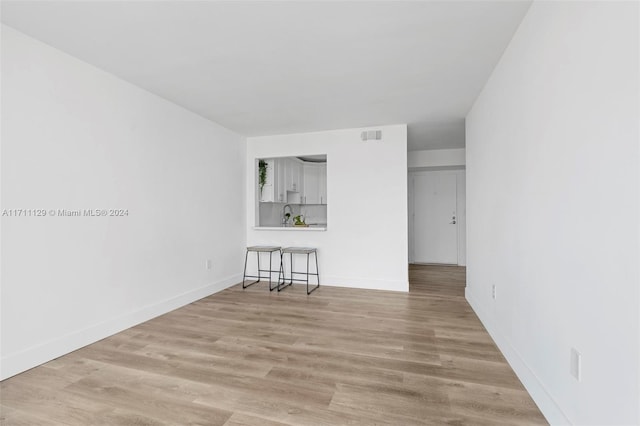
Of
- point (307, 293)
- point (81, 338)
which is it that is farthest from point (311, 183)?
point (81, 338)

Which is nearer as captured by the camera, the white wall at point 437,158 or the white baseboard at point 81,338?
the white baseboard at point 81,338

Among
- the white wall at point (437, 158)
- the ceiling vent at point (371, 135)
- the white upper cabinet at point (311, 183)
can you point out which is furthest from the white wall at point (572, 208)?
the white upper cabinet at point (311, 183)

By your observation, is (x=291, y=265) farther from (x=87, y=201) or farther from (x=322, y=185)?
(x=322, y=185)

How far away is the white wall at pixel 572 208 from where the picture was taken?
110 cm

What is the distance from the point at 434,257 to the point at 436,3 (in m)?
5.72

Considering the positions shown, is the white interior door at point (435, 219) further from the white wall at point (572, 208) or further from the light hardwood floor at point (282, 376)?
A: the white wall at point (572, 208)

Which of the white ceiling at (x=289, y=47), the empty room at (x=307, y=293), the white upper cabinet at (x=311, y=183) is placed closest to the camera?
the empty room at (x=307, y=293)

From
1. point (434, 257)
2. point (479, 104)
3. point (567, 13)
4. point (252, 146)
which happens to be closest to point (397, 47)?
point (567, 13)

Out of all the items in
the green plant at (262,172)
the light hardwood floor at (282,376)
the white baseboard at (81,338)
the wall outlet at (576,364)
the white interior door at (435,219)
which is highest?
the green plant at (262,172)

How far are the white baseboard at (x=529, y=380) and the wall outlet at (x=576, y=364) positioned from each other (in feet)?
0.82

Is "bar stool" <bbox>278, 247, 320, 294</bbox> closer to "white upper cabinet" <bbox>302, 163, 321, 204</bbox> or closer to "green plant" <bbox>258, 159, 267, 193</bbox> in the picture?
"green plant" <bbox>258, 159, 267, 193</bbox>

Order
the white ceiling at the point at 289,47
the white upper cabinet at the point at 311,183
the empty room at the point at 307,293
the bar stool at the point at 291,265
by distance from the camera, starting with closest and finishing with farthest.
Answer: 1. the empty room at the point at 307,293
2. the white ceiling at the point at 289,47
3. the bar stool at the point at 291,265
4. the white upper cabinet at the point at 311,183

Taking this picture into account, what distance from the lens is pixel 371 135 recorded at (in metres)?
4.61

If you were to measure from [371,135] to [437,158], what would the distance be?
2334mm
